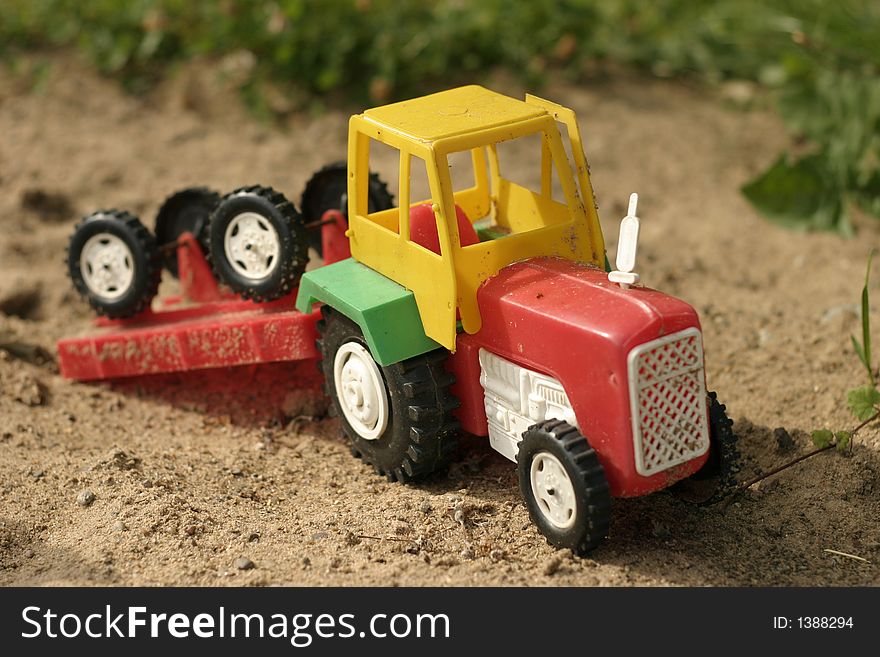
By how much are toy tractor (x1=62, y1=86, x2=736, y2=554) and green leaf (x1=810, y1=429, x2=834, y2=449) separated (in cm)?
47

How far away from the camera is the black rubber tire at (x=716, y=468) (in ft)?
12.5

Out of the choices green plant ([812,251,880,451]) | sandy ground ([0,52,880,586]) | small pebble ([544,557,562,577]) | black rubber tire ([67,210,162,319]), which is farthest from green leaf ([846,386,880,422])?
black rubber tire ([67,210,162,319])

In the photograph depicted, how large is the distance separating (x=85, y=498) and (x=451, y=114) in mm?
1790

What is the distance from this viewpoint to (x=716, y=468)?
12.6 ft

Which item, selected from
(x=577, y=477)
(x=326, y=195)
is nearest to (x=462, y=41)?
(x=326, y=195)

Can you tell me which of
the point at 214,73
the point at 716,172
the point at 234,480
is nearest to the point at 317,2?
the point at 214,73

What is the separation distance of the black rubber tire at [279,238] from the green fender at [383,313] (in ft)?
1.20

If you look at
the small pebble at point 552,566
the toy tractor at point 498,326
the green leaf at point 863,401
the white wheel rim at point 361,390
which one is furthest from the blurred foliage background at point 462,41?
the small pebble at point 552,566

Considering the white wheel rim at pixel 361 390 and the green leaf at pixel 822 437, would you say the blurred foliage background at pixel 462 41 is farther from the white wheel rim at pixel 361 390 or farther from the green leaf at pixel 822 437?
the white wheel rim at pixel 361 390

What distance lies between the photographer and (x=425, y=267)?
383 centimetres

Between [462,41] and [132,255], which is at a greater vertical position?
[462,41]

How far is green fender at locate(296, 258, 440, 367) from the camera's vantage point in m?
3.86

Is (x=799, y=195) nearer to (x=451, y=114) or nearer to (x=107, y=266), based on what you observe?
(x=451, y=114)

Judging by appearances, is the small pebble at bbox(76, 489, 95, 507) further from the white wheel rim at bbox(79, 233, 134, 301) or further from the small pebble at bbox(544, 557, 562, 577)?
the small pebble at bbox(544, 557, 562, 577)
